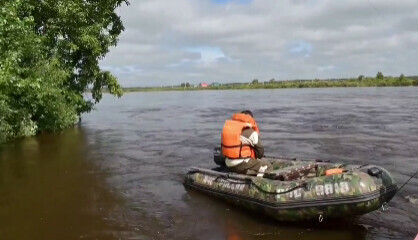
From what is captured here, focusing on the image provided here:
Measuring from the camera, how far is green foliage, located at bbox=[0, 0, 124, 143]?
17344 millimetres

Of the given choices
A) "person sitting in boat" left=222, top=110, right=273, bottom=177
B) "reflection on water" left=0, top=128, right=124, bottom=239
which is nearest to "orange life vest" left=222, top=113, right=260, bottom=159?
"person sitting in boat" left=222, top=110, right=273, bottom=177

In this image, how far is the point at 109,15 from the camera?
896 inches

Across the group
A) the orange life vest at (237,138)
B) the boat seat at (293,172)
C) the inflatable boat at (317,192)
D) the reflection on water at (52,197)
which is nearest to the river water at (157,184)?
the reflection on water at (52,197)

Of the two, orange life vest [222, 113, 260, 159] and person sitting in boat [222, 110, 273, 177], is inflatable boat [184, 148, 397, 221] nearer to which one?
Answer: person sitting in boat [222, 110, 273, 177]

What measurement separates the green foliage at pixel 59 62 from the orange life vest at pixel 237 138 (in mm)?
9342

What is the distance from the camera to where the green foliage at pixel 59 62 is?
17.3m

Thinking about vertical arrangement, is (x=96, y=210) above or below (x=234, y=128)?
below

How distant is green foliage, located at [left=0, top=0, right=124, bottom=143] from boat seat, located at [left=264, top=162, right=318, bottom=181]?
10.4 m

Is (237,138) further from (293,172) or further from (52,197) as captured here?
(52,197)

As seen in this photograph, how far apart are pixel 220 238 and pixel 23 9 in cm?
1592

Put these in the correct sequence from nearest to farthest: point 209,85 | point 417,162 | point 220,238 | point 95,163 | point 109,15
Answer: point 220,238 < point 417,162 < point 95,163 < point 109,15 < point 209,85

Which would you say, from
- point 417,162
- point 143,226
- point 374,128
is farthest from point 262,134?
point 143,226

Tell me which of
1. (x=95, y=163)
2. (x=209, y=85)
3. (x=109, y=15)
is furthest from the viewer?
(x=209, y=85)

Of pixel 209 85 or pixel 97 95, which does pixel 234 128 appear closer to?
pixel 97 95
